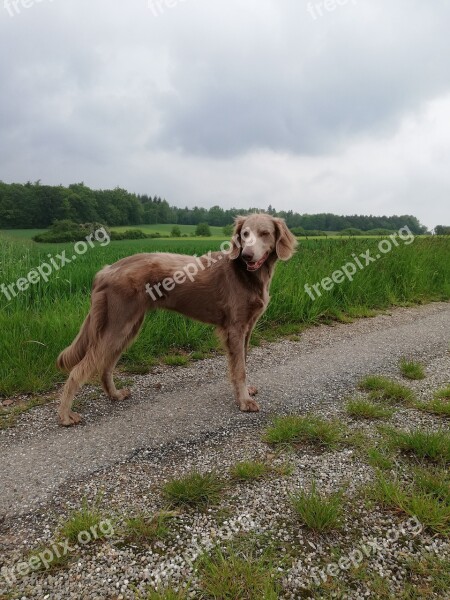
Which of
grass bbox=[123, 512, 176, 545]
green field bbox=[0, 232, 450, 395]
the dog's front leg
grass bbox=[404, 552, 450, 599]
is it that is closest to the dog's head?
the dog's front leg

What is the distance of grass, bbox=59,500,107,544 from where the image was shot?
2314 millimetres

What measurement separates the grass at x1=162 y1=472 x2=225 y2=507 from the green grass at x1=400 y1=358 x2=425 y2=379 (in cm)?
317

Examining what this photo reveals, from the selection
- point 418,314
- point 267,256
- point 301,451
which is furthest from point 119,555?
point 418,314

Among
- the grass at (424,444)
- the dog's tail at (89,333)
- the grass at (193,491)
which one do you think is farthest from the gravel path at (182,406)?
the grass at (424,444)

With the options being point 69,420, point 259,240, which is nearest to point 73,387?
point 69,420

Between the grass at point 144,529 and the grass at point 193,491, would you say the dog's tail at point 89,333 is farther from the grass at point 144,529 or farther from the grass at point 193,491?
the grass at point 144,529

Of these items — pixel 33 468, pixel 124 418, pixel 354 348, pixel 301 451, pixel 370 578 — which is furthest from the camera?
pixel 354 348

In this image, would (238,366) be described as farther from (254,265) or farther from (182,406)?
(254,265)

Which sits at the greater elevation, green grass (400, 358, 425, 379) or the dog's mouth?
the dog's mouth

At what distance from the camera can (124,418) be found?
3.89 m

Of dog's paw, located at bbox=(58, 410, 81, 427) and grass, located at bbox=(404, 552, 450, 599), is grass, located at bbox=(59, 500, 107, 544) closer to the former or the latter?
dog's paw, located at bbox=(58, 410, 81, 427)

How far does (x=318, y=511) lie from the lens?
243 cm

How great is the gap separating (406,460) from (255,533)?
141 centimetres

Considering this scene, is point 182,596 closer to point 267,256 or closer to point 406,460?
point 406,460
